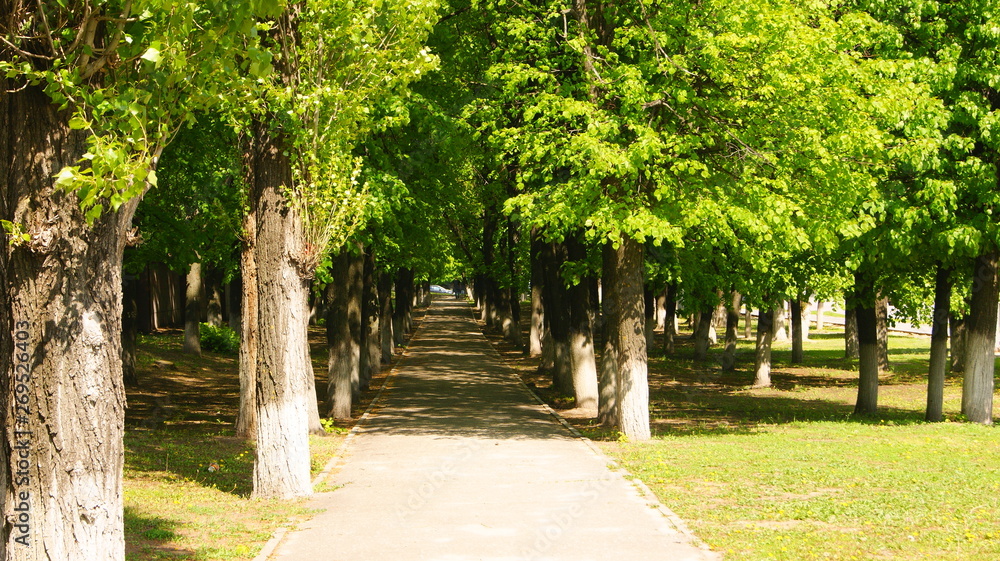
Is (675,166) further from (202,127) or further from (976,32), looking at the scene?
(202,127)

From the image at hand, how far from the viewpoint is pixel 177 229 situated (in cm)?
1873

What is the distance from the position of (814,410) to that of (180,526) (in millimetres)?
15651

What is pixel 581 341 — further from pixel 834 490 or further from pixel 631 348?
pixel 834 490

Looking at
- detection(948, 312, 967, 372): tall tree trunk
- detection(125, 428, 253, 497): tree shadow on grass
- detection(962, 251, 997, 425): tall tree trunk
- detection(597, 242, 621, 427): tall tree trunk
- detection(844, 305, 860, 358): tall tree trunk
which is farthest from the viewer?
detection(844, 305, 860, 358): tall tree trunk

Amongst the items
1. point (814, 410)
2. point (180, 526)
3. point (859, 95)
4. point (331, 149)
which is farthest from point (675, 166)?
point (814, 410)

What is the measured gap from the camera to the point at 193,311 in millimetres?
29328

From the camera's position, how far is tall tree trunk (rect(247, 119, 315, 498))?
10.5 meters

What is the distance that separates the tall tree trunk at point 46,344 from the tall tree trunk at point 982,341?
16502 mm

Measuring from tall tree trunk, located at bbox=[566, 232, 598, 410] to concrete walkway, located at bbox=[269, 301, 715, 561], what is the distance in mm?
1220

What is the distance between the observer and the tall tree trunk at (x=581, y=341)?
19.4 meters

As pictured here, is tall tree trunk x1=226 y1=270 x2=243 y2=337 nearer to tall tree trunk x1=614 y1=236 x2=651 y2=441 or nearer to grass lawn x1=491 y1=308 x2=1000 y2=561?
grass lawn x1=491 y1=308 x2=1000 y2=561

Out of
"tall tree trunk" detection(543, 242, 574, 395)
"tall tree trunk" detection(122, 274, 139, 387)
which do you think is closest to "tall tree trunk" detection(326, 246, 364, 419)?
"tall tree trunk" detection(543, 242, 574, 395)

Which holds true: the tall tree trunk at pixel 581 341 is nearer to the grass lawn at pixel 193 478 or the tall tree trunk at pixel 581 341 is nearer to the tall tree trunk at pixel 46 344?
the grass lawn at pixel 193 478

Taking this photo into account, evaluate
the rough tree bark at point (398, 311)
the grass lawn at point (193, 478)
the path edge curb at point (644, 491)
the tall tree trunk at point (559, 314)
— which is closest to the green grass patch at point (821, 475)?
the path edge curb at point (644, 491)
